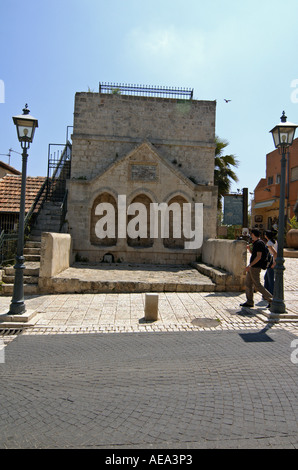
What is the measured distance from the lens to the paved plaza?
3.14 m

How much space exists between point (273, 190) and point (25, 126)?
87.5 feet

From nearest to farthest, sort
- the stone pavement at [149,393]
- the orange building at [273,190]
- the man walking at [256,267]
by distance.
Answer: the stone pavement at [149,393]
the man walking at [256,267]
the orange building at [273,190]

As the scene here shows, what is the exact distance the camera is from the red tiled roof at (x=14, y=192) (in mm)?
14070

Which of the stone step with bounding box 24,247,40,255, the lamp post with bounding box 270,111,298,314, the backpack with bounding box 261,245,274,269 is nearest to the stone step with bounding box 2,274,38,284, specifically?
the stone step with bounding box 24,247,40,255

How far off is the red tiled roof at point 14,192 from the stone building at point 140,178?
7.10 ft

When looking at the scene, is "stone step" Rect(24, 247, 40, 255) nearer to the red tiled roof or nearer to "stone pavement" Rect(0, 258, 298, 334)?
the red tiled roof

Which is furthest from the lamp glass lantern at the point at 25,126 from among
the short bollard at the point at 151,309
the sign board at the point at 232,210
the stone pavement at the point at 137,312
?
the sign board at the point at 232,210

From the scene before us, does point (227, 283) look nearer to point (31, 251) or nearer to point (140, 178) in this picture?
point (140, 178)

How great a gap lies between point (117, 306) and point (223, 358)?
3.81 meters

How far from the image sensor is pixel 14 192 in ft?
49.7

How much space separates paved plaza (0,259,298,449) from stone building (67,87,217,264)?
23.0ft

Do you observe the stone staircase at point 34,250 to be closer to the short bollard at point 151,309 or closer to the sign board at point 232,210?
the short bollard at point 151,309

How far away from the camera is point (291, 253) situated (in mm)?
16734

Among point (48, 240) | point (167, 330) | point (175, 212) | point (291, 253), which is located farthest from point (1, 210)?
point (291, 253)
